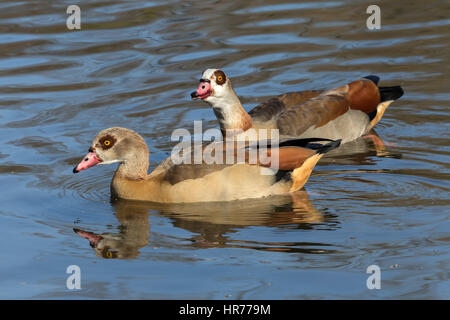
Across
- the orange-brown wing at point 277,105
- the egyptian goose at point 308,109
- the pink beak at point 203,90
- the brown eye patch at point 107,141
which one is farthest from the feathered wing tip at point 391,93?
the brown eye patch at point 107,141

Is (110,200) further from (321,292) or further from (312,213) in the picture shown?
(321,292)

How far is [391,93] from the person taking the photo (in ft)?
47.3

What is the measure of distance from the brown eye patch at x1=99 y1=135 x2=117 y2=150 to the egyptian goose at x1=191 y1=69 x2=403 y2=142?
4.97 ft

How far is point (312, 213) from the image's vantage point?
34.5 feet

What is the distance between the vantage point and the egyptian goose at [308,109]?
41.4 feet

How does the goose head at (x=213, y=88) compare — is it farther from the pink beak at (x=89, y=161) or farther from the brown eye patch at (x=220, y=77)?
the pink beak at (x=89, y=161)

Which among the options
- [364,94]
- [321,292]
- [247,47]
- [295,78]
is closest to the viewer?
[321,292]

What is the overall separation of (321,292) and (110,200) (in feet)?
13.1

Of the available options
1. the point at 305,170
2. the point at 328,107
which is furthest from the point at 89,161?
the point at 328,107

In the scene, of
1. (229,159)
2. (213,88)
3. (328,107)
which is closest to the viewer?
(229,159)

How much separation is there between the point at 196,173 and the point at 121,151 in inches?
41.3

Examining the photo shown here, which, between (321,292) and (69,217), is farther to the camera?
(69,217)

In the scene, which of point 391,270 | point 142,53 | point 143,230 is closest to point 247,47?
point 142,53

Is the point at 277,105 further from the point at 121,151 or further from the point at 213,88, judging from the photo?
the point at 121,151
